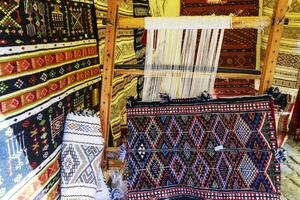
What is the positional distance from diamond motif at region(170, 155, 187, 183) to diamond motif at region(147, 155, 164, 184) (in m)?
0.05

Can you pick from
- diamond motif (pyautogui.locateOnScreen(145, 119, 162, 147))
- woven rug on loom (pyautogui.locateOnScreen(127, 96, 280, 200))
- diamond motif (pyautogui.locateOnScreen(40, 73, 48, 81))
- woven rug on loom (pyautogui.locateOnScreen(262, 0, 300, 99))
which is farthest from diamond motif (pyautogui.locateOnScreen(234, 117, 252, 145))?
woven rug on loom (pyautogui.locateOnScreen(262, 0, 300, 99))

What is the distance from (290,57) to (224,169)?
1.49 metres

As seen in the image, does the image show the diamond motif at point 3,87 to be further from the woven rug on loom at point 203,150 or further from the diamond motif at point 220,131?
the diamond motif at point 220,131

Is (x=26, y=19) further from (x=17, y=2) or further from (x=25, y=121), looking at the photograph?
(x=25, y=121)

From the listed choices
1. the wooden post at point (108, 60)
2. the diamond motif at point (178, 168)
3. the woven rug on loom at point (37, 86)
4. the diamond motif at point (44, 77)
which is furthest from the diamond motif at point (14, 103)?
the diamond motif at point (178, 168)

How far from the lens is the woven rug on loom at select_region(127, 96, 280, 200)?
1286mm

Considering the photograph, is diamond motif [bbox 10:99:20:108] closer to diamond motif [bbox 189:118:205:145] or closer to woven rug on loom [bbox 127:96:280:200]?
woven rug on loom [bbox 127:96:280:200]

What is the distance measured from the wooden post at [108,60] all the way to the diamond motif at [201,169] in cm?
43

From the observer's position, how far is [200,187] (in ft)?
4.40

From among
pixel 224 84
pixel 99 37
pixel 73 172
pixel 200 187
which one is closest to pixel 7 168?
pixel 73 172

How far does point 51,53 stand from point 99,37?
20.8 inches

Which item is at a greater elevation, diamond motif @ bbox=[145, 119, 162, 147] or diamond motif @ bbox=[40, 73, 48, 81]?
diamond motif @ bbox=[40, 73, 48, 81]

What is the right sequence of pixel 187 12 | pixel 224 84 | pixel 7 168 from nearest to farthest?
pixel 7 168 < pixel 224 84 < pixel 187 12

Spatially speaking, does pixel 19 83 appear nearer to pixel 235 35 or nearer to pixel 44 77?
pixel 44 77
